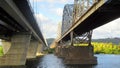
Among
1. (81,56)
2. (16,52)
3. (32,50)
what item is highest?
(32,50)

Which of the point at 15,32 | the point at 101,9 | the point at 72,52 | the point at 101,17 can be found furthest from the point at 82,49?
the point at 101,9

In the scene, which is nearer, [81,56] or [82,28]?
[82,28]

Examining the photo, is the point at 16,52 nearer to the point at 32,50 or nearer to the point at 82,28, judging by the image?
the point at 82,28

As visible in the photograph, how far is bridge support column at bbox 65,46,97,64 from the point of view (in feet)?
234

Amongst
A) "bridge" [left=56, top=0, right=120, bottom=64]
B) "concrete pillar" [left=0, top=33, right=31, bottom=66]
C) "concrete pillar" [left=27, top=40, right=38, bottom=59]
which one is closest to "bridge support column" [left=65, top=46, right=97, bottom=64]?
"bridge" [left=56, top=0, right=120, bottom=64]

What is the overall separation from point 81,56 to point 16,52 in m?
15.3

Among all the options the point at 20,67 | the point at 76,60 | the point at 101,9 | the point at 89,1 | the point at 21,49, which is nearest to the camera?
the point at 101,9

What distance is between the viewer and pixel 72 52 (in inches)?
2872

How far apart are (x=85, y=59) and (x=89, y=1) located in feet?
96.6

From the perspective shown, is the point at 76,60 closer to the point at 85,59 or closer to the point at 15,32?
the point at 85,59

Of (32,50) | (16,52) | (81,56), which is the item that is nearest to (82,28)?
(81,56)

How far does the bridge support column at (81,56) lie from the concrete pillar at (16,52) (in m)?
11.5

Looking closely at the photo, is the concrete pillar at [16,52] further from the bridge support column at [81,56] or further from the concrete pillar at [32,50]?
the concrete pillar at [32,50]

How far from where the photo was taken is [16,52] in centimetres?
6406
